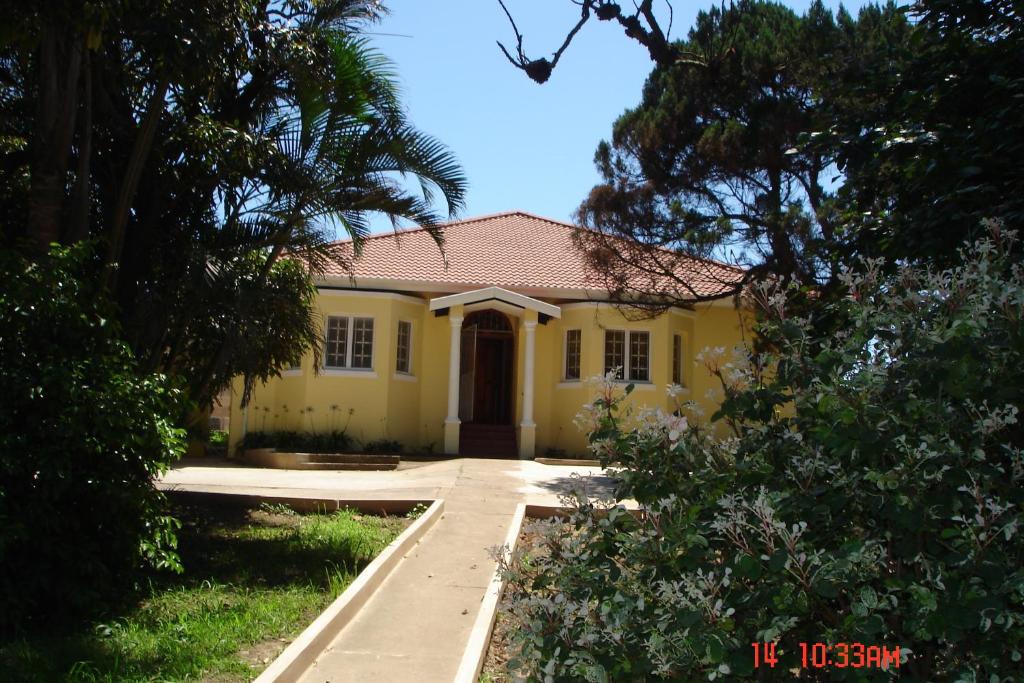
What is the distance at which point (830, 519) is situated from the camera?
2.47 metres

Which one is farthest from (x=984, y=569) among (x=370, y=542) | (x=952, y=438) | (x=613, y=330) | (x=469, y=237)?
(x=469, y=237)

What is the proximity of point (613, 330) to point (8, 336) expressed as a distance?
15.1m

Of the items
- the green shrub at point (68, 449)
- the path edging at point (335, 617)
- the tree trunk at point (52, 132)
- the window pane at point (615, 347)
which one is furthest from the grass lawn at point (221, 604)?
the window pane at point (615, 347)

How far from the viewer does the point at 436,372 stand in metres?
20.8

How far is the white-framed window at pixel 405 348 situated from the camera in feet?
67.4

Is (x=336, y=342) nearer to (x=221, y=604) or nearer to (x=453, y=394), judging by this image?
(x=453, y=394)

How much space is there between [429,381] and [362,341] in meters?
1.82

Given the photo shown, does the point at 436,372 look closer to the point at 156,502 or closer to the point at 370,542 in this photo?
the point at 370,542

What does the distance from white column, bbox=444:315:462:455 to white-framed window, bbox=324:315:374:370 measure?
→ 1842 mm

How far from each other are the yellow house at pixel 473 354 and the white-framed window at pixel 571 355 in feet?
0.09

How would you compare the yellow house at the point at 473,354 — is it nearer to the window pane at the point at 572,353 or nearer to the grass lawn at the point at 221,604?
the window pane at the point at 572,353

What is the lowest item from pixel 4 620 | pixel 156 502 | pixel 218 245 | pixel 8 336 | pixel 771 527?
pixel 4 620
